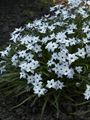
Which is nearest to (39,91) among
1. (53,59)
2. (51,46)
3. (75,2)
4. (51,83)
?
(51,83)

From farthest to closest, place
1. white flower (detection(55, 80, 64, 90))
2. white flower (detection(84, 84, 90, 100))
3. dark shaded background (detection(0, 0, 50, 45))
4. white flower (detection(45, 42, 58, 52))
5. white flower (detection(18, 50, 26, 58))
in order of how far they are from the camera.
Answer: dark shaded background (detection(0, 0, 50, 45)) → white flower (detection(18, 50, 26, 58)) → white flower (detection(45, 42, 58, 52)) → white flower (detection(55, 80, 64, 90)) → white flower (detection(84, 84, 90, 100))

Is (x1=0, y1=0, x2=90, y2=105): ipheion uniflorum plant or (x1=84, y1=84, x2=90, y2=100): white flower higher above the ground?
(x1=0, y1=0, x2=90, y2=105): ipheion uniflorum plant

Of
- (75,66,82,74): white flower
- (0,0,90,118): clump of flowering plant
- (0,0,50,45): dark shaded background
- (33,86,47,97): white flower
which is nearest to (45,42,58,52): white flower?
(0,0,90,118): clump of flowering plant

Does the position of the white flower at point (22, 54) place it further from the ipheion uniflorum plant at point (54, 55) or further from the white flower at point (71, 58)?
the white flower at point (71, 58)

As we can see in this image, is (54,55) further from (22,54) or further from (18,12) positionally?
(18,12)

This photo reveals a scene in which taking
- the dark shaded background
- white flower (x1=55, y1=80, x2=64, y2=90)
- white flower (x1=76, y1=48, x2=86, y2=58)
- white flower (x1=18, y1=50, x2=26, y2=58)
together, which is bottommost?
white flower (x1=55, y1=80, x2=64, y2=90)

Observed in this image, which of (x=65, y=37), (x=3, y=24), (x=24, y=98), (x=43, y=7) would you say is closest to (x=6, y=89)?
(x=24, y=98)

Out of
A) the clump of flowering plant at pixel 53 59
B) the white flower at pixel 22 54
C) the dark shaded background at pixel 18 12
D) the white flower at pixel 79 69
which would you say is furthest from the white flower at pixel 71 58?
the dark shaded background at pixel 18 12

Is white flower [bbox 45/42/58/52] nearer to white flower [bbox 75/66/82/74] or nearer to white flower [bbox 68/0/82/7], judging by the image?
white flower [bbox 75/66/82/74]
